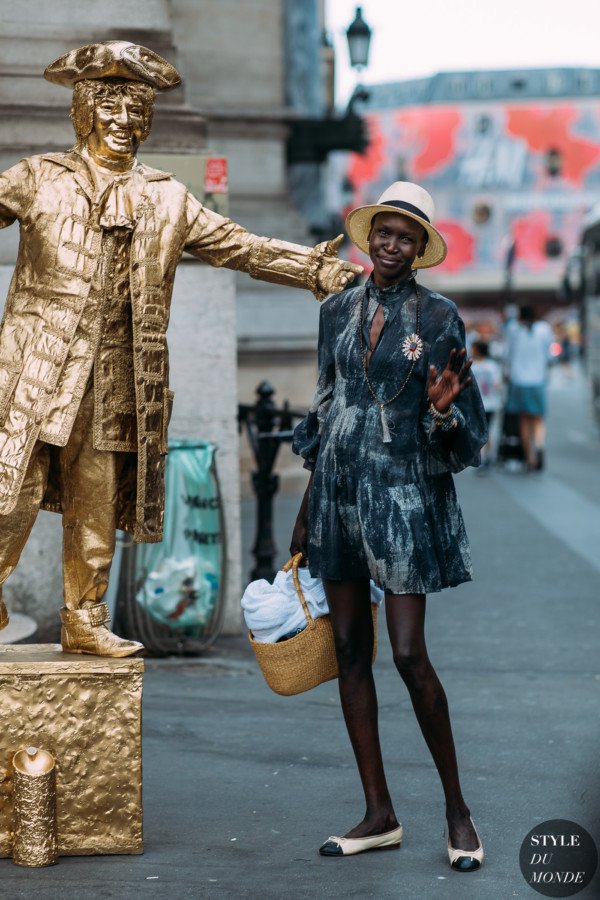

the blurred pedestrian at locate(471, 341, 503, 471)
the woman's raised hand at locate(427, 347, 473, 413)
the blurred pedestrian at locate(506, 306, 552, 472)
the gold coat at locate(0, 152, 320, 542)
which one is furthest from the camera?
the blurred pedestrian at locate(471, 341, 503, 471)

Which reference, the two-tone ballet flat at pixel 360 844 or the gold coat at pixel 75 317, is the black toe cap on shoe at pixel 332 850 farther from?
the gold coat at pixel 75 317

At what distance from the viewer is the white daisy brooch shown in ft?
15.2

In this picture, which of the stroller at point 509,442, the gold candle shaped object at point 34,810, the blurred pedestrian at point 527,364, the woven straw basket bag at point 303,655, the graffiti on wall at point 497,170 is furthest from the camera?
the graffiti on wall at point 497,170

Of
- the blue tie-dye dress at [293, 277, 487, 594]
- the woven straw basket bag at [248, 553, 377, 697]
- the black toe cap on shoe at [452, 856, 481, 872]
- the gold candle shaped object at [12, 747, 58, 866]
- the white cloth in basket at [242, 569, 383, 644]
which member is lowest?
the black toe cap on shoe at [452, 856, 481, 872]

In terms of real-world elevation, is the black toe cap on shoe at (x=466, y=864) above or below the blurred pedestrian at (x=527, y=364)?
below

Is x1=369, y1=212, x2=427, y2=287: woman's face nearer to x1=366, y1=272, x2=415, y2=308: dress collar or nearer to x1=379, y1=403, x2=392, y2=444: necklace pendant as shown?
x1=366, y1=272, x2=415, y2=308: dress collar

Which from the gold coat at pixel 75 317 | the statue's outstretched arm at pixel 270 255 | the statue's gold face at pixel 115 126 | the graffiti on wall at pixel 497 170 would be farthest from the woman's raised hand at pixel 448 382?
the graffiti on wall at pixel 497 170

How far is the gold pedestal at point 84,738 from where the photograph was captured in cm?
473

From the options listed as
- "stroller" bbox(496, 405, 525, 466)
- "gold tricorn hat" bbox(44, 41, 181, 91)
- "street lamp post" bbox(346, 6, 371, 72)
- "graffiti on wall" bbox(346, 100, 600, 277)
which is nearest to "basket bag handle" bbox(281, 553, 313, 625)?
"gold tricorn hat" bbox(44, 41, 181, 91)

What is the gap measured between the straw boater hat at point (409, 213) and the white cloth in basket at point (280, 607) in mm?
1068

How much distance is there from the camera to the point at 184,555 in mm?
7719

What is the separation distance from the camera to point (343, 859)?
4742 mm

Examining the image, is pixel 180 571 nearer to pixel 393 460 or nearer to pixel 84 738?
pixel 84 738

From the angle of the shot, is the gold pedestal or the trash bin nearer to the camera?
the gold pedestal
